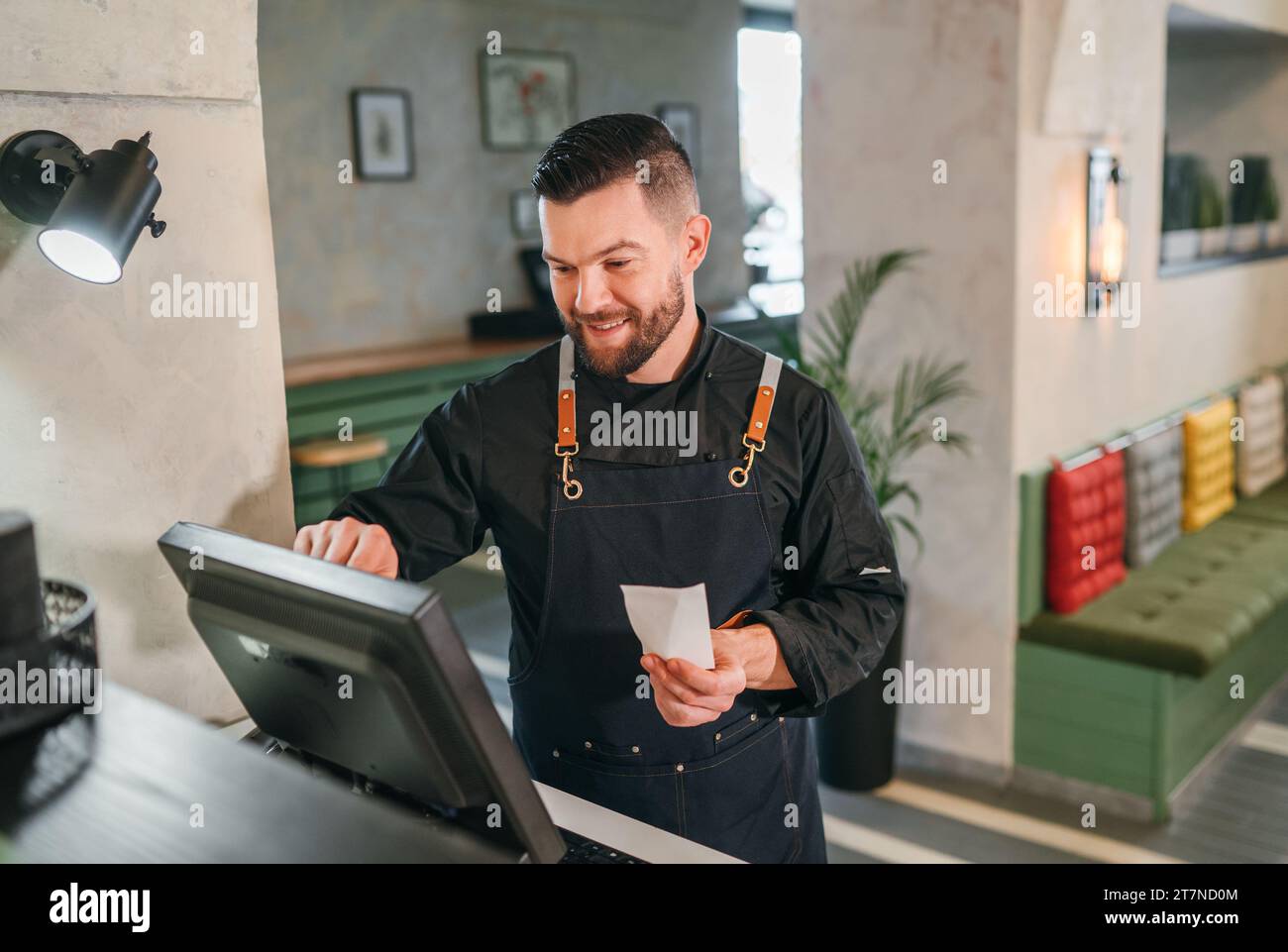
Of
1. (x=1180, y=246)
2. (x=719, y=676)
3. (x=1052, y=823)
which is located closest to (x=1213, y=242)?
(x=1180, y=246)

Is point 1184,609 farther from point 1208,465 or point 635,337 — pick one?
point 635,337

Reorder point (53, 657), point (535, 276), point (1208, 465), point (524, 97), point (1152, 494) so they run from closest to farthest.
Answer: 1. point (53, 657)
2. point (1152, 494)
3. point (1208, 465)
4. point (524, 97)
5. point (535, 276)

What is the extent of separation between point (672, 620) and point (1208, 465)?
4207mm

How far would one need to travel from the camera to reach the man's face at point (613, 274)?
1631 millimetres

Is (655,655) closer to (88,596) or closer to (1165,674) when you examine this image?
(88,596)

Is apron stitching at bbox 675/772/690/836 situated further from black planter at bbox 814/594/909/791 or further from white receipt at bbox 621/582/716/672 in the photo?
black planter at bbox 814/594/909/791

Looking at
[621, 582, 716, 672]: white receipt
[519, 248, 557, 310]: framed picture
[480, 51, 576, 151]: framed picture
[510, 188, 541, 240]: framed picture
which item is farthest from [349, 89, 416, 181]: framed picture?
[621, 582, 716, 672]: white receipt

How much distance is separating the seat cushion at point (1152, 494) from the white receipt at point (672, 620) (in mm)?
3316

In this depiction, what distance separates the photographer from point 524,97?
704cm

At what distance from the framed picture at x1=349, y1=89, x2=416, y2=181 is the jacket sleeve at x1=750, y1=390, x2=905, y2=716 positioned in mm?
5028

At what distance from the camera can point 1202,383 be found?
5.20 meters

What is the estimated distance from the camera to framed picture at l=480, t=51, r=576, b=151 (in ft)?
22.5

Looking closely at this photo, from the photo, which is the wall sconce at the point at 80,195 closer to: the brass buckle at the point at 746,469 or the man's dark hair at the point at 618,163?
the man's dark hair at the point at 618,163
